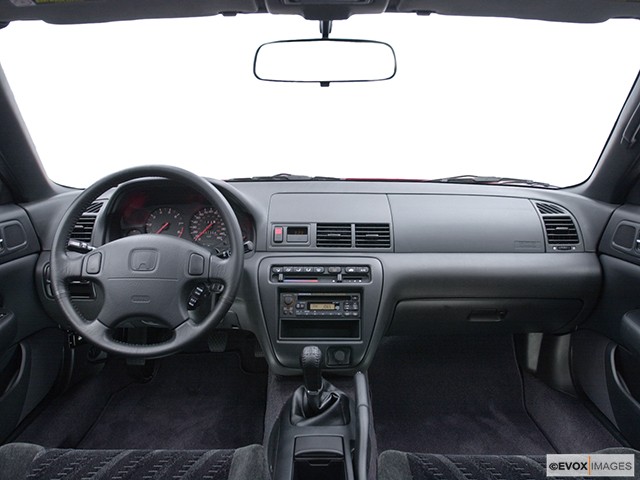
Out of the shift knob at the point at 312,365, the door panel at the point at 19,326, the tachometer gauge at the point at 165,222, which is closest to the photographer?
the shift knob at the point at 312,365

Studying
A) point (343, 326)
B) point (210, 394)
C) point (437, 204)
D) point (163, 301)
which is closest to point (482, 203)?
point (437, 204)

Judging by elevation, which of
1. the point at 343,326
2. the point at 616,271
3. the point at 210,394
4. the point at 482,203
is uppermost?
the point at 482,203

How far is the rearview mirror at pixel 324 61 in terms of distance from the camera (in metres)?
2.46

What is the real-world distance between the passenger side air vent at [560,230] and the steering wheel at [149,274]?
1519mm

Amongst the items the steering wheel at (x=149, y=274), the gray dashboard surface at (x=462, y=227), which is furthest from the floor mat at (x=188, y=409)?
the gray dashboard surface at (x=462, y=227)

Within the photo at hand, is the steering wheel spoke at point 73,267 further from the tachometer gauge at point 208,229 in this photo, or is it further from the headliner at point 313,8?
the headliner at point 313,8

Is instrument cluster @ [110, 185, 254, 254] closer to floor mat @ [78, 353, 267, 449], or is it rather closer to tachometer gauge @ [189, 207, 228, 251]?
tachometer gauge @ [189, 207, 228, 251]

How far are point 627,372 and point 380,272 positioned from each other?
4.06ft

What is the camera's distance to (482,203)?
8.29ft

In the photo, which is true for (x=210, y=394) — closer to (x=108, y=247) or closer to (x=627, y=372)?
(x=108, y=247)

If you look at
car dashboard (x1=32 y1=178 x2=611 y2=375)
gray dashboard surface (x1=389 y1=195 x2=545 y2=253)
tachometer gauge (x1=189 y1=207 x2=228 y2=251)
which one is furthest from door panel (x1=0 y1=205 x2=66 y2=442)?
gray dashboard surface (x1=389 y1=195 x2=545 y2=253)

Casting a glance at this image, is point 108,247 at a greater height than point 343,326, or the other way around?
point 108,247

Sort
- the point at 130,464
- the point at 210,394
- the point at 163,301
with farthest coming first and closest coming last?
the point at 210,394
the point at 163,301
the point at 130,464

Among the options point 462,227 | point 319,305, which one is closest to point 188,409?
point 319,305
